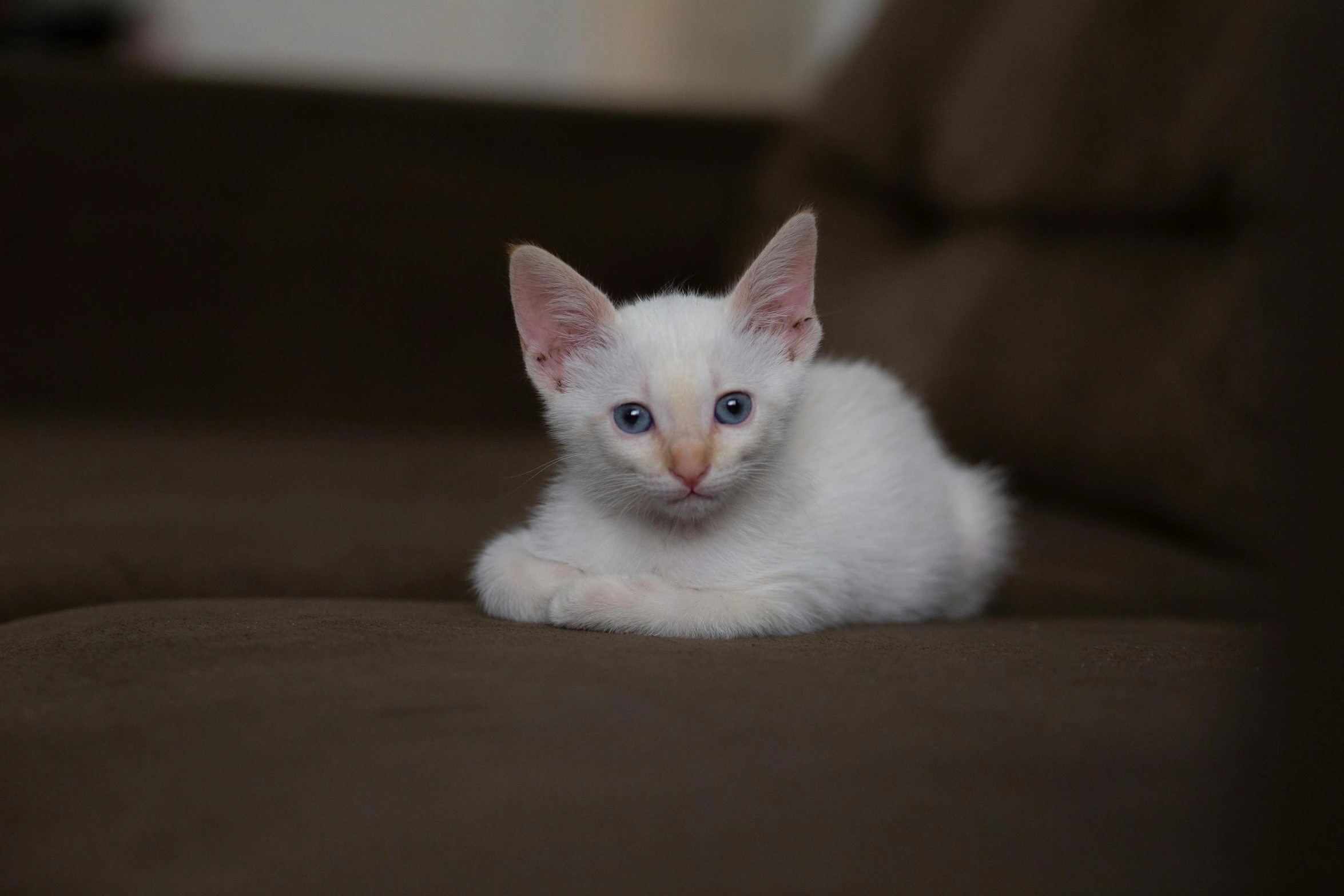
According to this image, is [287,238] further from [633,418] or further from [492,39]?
[492,39]

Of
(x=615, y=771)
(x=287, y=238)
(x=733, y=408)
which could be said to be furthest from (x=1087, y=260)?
(x=287, y=238)

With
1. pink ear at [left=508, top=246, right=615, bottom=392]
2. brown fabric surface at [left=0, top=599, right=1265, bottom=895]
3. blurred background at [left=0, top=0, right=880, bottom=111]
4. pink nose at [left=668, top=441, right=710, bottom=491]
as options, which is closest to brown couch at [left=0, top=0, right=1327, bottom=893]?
brown fabric surface at [left=0, top=599, right=1265, bottom=895]

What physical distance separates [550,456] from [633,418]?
80 cm

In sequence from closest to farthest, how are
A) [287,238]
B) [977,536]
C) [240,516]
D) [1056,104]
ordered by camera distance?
[977,536] → [240,516] → [1056,104] → [287,238]

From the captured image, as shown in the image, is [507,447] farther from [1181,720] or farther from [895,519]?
[1181,720]

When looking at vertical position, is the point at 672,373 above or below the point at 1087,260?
below

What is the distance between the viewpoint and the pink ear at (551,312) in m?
1.20

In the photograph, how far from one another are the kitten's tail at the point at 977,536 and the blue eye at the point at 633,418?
0.46 meters

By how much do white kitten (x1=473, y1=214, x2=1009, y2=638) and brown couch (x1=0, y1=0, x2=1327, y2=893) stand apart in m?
0.09

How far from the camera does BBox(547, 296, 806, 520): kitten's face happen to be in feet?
3.71

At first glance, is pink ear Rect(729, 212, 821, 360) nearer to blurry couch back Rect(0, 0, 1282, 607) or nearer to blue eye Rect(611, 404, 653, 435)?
blue eye Rect(611, 404, 653, 435)

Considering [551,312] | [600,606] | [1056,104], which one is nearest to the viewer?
[600,606]

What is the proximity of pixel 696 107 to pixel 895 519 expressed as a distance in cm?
158

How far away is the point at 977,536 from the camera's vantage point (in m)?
1.43
